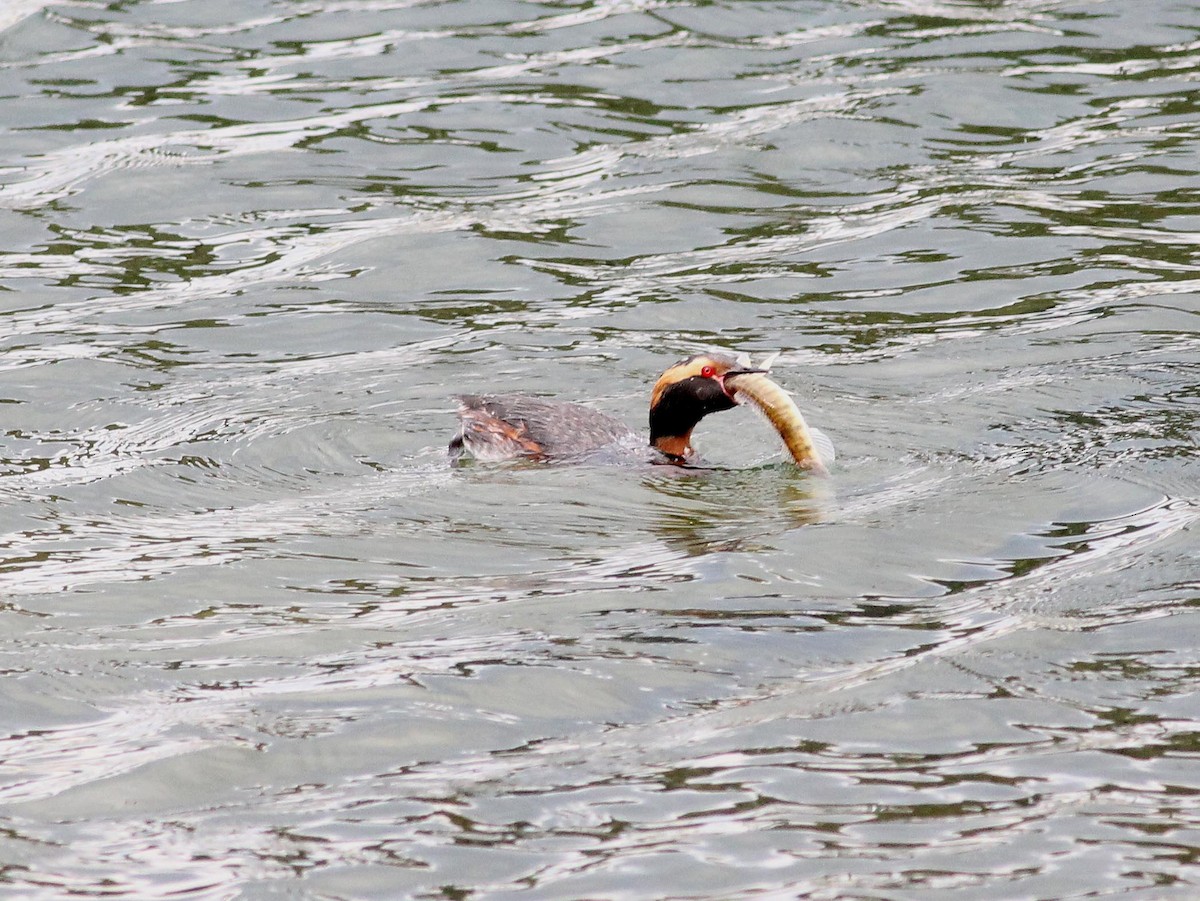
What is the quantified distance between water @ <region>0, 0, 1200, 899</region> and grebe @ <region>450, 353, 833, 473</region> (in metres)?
0.24

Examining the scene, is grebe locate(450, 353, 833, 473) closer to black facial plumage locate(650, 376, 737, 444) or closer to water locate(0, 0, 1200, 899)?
black facial plumage locate(650, 376, 737, 444)

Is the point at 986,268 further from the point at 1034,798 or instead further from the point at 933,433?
the point at 1034,798

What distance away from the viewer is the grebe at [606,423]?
9.91 meters

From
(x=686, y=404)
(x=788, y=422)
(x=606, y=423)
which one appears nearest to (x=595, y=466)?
(x=606, y=423)

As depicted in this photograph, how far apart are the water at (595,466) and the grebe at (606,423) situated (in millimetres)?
243

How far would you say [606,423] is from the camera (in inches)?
407

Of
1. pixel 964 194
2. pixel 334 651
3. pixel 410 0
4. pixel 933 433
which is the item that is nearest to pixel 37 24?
pixel 410 0

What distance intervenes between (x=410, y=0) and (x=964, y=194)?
751 centimetres

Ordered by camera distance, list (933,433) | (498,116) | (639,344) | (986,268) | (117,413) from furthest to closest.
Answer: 1. (498,116)
2. (986,268)
3. (639,344)
4. (117,413)
5. (933,433)

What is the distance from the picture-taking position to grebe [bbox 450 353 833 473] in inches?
390

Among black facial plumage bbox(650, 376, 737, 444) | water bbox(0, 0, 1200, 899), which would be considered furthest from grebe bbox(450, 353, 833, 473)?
water bbox(0, 0, 1200, 899)

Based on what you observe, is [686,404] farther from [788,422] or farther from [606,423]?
[788,422]

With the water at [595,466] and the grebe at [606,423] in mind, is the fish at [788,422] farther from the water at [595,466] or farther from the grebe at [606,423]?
the water at [595,466]

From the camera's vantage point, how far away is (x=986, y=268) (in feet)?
44.0
